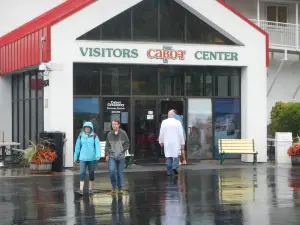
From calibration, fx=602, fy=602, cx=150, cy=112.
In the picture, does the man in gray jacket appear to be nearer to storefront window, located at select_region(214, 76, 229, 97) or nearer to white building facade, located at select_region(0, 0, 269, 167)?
white building facade, located at select_region(0, 0, 269, 167)

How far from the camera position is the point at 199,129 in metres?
21.5

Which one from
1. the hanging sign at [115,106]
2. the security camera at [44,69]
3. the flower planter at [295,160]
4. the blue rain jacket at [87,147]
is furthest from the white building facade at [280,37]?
the blue rain jacket at [87,147]

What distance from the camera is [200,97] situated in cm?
2142

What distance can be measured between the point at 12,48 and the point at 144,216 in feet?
41.9

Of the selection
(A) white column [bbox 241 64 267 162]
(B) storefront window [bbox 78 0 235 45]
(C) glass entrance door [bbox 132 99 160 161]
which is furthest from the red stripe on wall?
(A) white column [bbox 241 64 267 162]

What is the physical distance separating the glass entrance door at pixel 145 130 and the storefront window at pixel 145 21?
221 centimetres

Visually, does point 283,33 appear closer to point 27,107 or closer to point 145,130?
point 145,130

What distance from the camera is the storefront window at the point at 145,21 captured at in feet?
67.4

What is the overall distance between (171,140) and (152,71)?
4.44 metres

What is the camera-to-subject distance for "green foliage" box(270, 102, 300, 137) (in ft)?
76.0

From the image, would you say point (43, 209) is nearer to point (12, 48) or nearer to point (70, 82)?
point (70, 82)

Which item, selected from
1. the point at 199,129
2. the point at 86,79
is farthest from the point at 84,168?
the point at 199,129

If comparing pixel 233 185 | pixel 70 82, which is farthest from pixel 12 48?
pixel 233 185

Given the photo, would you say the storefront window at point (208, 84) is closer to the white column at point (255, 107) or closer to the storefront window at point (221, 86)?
the storefront window at point (221, 86)
